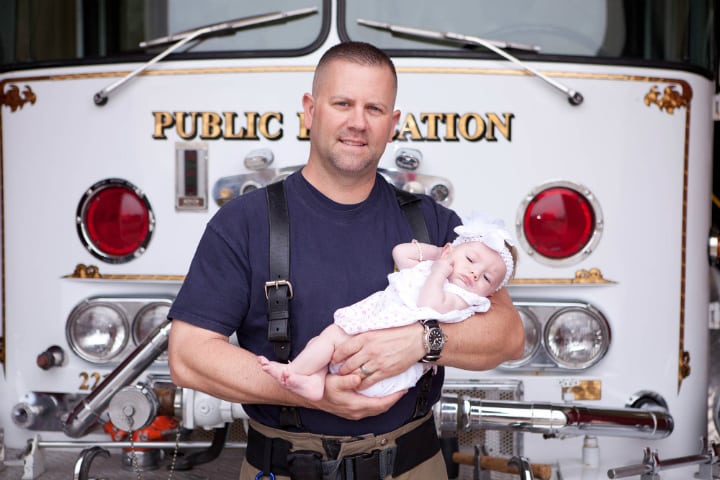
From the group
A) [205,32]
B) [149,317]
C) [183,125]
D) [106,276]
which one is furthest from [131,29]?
[149,317]

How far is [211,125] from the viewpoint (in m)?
2.86

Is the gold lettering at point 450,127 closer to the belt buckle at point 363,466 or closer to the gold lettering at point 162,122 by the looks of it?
the gold lettering at point 162,122

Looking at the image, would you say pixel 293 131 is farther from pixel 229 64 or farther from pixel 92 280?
pixel 92 280

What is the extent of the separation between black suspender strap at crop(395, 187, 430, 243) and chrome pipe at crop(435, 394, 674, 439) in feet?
2.11

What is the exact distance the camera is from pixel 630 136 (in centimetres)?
285

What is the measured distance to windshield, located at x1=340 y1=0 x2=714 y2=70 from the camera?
285 centimetres

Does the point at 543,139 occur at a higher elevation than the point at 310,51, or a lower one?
lower

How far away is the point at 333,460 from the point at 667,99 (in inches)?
62.8

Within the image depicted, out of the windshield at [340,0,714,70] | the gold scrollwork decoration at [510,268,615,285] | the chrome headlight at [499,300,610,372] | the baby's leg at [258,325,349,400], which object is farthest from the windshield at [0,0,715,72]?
the baby's leg at [258,325,349,400]

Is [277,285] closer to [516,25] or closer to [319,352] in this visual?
[319,352]

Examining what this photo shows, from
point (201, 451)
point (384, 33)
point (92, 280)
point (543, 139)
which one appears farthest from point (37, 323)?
point (543, 139)

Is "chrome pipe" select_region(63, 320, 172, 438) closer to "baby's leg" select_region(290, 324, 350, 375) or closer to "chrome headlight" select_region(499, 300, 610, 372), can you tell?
"baby's leg" select_region(290, 324, 350, 375)

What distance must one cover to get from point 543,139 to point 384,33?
58cm

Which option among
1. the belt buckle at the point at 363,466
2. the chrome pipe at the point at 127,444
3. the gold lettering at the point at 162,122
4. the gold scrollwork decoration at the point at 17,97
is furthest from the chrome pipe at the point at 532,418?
the gold scrollwork decoration at the point at 17,97
